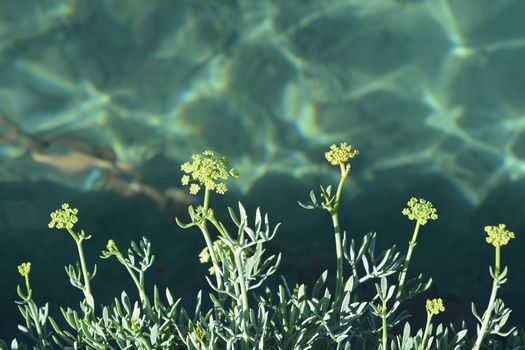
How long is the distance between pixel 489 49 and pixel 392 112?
0.40m

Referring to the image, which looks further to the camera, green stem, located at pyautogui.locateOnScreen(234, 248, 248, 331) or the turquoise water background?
the turquoise water background

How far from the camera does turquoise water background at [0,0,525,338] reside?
291 cm

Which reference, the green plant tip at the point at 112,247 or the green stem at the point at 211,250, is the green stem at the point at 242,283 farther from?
the green plant tip at the point at 112,247

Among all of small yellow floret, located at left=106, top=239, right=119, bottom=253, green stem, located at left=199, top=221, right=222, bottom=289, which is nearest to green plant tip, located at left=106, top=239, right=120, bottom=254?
small yellow floret, located at left=106, top=239, right=119, bottom=253

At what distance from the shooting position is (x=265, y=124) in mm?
2990

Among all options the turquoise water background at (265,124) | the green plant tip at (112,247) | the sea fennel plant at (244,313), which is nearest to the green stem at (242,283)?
the sea fennel plant at (244,313)

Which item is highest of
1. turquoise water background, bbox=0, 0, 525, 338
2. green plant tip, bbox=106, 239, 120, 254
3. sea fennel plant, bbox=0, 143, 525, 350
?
turquoise water background, bbox=0, 0, 525, 338

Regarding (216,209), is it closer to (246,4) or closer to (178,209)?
(178,209)

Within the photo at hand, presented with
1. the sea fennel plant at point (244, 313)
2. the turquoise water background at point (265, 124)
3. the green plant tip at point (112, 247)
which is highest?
the turquoise water background at point (265, 124)

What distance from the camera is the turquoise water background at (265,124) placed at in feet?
9.55

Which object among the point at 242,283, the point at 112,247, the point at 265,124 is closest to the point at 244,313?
the point at 242,283

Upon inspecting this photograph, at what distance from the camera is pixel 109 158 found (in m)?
2.94

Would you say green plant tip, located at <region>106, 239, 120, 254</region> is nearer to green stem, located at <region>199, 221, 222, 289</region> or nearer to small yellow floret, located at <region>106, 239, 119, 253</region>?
small yellow floret, located at <region>106, 239, 119, 253</region>

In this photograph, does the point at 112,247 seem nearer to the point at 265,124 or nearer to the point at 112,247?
the point at 112,247
